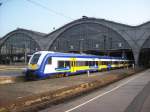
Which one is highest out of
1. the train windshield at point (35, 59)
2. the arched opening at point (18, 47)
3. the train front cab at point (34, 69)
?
the arched opening at point (18, 47)

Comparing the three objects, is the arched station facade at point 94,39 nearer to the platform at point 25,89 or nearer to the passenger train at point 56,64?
the passenger train at point 56,64

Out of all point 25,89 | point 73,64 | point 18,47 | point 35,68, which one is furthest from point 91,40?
point 25,89

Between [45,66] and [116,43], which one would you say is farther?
[116,43]

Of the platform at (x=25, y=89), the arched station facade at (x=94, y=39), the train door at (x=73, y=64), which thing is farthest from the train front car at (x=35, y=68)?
the arched station facade at (x=94, y=39)

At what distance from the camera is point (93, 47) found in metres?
113

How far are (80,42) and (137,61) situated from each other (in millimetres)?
23150

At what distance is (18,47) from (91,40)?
41196 mm

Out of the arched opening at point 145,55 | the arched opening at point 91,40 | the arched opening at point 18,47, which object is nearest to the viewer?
the arched opening at point 145,55

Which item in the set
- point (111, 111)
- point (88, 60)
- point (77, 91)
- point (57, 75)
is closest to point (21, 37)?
point (88, 60)

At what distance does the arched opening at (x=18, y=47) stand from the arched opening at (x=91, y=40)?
15631 millimetres

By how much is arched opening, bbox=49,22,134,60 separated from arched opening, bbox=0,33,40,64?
51.3 ft

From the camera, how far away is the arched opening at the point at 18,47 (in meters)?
131

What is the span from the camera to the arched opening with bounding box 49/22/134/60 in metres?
109

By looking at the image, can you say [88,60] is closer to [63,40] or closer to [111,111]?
[111,111]
